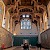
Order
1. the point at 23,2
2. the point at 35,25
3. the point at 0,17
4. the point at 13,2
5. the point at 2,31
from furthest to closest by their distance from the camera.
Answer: the point at 35,25, the point at 23,2, the point at 13,2, the point at 0,17, the point at 2,31

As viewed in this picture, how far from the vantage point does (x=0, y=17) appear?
1856 cm

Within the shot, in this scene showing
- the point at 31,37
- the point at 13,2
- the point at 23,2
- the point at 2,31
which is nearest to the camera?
the point at 2,31

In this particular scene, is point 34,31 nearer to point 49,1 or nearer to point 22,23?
point 22,23

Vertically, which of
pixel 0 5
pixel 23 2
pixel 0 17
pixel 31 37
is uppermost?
pixel 23 2

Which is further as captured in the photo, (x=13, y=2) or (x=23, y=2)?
(x=23, y=2)

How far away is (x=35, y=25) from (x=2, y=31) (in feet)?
59.9

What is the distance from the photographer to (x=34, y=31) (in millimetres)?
32469

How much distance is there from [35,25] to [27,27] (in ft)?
7.21

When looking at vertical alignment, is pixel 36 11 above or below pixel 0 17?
above

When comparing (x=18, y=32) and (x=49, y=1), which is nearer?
(x=49, y=1)

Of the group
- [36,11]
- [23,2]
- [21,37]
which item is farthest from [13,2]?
[21,37]

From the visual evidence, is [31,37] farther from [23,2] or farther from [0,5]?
[0,5]

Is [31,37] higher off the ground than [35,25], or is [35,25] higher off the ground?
[35,25]

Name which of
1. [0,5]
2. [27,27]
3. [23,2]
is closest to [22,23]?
[27,27]
